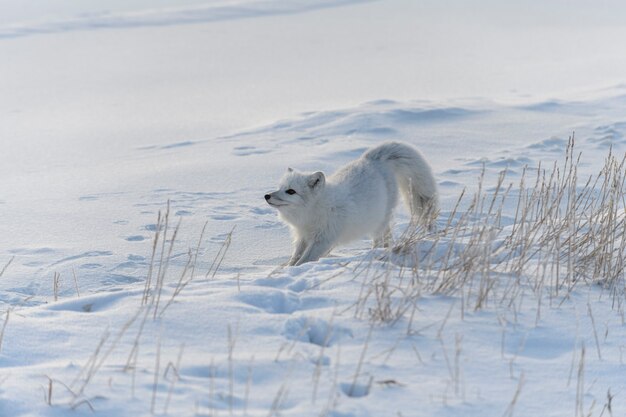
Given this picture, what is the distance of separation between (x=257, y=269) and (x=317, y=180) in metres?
0.78

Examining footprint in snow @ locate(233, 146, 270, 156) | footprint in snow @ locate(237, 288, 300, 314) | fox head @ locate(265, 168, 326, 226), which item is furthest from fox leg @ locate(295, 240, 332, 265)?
footprint in snow @ locate(233, 146, 270, 156)

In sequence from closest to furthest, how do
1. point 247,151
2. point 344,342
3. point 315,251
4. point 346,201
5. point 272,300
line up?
point 344,342, point 272,300, point 315,251, point 346,201, point 247,151

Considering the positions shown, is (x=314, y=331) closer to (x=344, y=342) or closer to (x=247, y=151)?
(x=344, y=342)

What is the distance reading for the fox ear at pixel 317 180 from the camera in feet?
19.6

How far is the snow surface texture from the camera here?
3.07 metres

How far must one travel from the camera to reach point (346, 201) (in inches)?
240

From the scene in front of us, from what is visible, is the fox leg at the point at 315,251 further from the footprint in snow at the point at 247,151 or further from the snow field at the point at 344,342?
the footprint in snow at the point at 247,151

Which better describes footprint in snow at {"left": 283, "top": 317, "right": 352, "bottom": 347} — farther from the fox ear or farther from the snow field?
the fox ear

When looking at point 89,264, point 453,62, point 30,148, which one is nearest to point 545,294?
point 89,264

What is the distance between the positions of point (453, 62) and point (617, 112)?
17.2ft

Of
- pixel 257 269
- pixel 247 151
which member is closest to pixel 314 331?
pixel 257 269

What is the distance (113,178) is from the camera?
8188 mm

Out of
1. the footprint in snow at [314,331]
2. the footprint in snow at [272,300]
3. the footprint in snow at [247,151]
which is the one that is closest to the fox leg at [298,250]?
the footprint in snow at [272,300]

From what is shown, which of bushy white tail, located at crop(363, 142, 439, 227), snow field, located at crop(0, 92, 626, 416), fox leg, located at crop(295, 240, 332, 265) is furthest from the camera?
bushy white tail, located at crop(363, 142, 439, 227)
